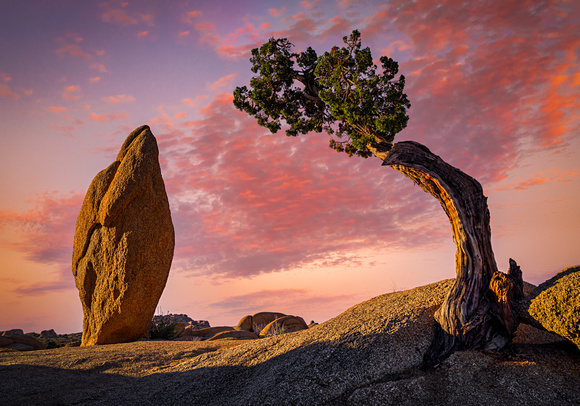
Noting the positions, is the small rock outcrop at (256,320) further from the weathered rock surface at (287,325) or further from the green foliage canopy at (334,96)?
the green foliage canopy at (334,96)

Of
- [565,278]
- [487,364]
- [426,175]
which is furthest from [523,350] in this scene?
[426,175]

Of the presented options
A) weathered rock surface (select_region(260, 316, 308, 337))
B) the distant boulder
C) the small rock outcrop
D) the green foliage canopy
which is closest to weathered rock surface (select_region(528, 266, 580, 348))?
the green foliage canopy

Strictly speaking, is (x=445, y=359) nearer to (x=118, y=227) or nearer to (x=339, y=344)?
(x=339, y=344)

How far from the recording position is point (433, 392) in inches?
236

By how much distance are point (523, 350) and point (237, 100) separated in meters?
10.2

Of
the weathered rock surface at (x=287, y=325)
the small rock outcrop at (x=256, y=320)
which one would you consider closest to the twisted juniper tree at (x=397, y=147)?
the weathered rock surface at (x=287, y=325)

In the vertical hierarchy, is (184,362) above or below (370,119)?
below

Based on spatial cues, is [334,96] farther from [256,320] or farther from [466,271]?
[256,320]

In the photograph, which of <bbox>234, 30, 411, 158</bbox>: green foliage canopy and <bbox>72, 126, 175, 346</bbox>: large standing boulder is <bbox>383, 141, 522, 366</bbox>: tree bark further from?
<bbox>72, 126, 175, 346</bbox>: large standing boulder

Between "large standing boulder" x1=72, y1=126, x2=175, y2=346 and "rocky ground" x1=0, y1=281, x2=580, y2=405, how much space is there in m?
3.09

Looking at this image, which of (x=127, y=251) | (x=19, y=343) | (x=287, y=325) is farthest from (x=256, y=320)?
(x=127, y=251)

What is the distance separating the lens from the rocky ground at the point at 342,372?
601cm

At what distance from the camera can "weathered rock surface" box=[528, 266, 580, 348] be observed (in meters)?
6.16

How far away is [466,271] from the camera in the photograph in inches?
304
